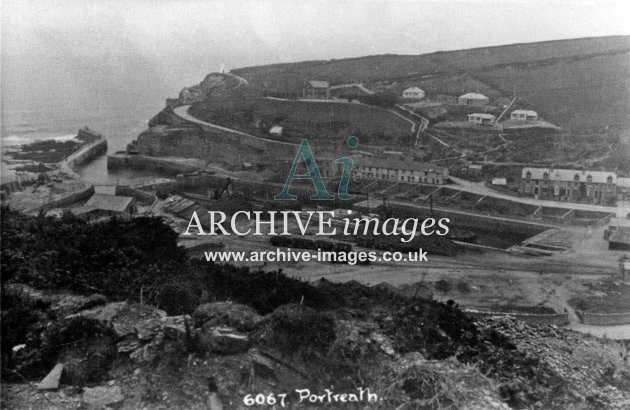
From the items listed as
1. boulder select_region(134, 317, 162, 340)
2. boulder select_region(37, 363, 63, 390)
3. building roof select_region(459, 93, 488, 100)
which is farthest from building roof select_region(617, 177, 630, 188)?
boulder select_region(37, 363, 63, 390)

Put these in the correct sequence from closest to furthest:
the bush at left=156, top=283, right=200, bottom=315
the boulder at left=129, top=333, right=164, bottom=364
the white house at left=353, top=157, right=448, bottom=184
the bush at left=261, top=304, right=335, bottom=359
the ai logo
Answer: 1. the boulder at left=129, top=333, right=164, bottom=364
2. the bush at left=261, top=304, right=335, bottom=359
3. the bush at left=156, top=283, right=200, bottom=315
4. the ai logo
5. the white house at left=353, top=157, right=448, bottom=184

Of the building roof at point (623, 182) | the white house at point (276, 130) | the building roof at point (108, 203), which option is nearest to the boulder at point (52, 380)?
the building roof at point (108, 203)

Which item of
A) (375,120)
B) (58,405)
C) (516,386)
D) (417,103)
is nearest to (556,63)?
(417,103)

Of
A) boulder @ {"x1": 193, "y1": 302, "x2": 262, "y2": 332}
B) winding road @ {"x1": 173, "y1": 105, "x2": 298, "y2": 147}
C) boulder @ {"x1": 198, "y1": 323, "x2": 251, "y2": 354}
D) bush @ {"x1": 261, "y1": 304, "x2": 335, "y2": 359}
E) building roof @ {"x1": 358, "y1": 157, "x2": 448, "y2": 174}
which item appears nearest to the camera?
boulder @ {"x1": 198, "y1": 323, "x2": 251, "y2": 354}

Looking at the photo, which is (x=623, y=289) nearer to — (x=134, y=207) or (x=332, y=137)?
(x=332, y=137)

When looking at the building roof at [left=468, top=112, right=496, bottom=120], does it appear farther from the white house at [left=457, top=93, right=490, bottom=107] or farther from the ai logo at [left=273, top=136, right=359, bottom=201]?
the ai logo at [left=273, top=136, right=359, bottom=201]

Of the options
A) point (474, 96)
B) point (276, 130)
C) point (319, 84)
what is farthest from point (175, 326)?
point (319, 84)
